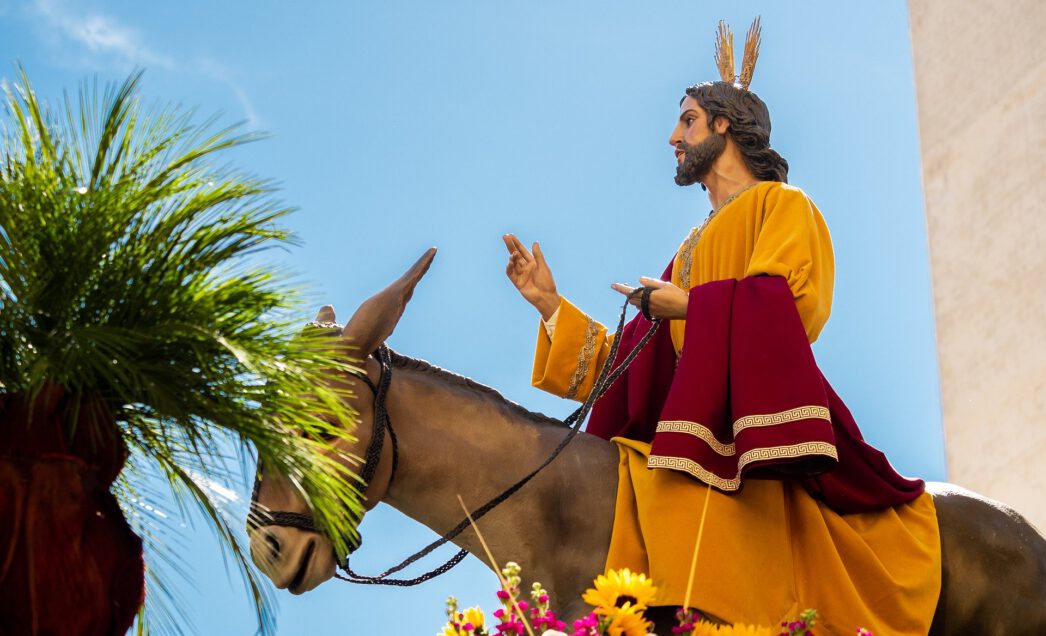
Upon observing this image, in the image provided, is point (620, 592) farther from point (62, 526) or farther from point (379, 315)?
point (379, 315)

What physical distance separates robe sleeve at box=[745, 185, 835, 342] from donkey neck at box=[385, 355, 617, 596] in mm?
750

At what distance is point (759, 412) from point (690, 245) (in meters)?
1.12

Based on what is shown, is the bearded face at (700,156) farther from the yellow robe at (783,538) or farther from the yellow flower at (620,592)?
the yellow flower at (620,592)

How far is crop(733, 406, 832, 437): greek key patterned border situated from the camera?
4688 millimetres

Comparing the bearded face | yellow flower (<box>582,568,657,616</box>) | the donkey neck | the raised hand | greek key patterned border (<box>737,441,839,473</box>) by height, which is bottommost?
yellow flower (<box>582,568,657,616</box>)

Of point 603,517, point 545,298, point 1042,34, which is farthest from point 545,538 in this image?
point 1042,34

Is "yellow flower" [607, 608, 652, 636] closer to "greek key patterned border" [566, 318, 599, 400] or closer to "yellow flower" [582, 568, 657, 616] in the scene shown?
"yellow flower" [582, 568, 657, 616]

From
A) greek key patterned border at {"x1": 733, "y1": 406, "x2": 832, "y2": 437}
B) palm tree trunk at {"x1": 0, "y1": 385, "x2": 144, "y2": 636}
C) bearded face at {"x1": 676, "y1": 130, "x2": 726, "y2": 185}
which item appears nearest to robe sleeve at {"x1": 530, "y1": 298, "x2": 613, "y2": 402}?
bearded face at {"x1": 676, "y1": 130, "x2": 726, "y2": 185}

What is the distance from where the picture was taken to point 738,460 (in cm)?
470

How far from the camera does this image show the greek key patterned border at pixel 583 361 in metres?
5.74

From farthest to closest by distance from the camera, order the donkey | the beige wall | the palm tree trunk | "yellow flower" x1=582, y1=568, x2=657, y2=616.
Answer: the beige wall
the donkey
"yellow flower" x1=582, y1=568, x2=657, y2=616
the palm tree trunk

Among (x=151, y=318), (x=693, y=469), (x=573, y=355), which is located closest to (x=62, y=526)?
(x=151, y=318)

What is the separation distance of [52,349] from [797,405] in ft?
8.04

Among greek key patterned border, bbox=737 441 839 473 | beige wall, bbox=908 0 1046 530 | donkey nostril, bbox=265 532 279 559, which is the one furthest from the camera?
beige wall, bbox=908 0 1046 530
